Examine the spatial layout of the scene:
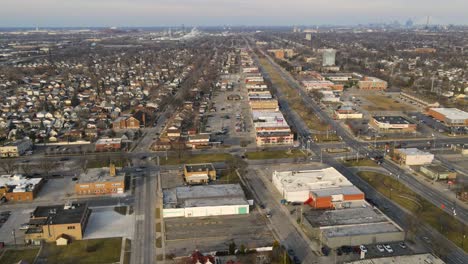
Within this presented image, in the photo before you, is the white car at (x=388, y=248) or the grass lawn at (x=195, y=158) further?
the grass lawn at (x=195, y=158)

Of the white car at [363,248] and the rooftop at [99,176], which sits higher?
the rooftop at [99,176]

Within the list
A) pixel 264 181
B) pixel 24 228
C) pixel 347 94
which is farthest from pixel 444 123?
→ pixel 24 228

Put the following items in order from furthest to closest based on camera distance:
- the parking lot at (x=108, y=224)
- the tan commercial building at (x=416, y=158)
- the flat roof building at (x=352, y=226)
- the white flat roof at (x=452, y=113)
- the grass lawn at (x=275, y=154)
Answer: the white flat roof at (x=452, y=113) → the grass lawn at (x=275, y=154) → the tan commercial building at (x=416, y=158) → the parking lot at (x=108, y=224) → the flat roof building at (x=352, y=226)

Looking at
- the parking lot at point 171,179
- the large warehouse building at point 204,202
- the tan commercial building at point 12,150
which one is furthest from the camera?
the tan commercial building at point 12,150

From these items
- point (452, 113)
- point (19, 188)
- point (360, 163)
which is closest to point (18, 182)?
point (19, 188)

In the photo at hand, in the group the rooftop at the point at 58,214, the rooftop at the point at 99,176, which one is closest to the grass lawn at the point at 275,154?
the rooftop at the point at 99,176

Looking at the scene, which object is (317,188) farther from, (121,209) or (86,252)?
(86,252)

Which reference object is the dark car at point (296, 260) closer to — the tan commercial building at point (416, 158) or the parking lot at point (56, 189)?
the parking lot at point (56, 189)
